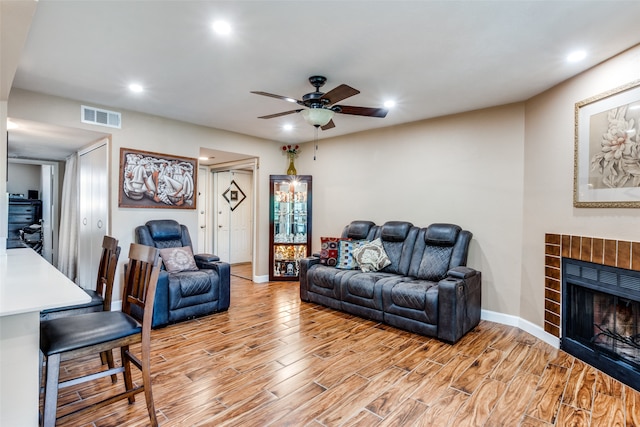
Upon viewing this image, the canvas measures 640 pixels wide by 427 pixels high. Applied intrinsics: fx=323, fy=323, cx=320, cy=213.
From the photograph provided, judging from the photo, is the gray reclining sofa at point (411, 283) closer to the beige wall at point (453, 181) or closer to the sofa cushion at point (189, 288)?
the beige wall at point (453, 181)

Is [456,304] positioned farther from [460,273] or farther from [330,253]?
[330,253]

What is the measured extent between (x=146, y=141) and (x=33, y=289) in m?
3.08

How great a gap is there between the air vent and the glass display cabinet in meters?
2.42

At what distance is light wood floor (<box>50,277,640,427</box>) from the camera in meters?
2.04

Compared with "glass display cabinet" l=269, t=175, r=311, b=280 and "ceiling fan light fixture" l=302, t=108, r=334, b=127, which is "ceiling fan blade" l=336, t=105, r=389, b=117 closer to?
"ceiling fan light fixture" l=302, t=108, r=334, b=127

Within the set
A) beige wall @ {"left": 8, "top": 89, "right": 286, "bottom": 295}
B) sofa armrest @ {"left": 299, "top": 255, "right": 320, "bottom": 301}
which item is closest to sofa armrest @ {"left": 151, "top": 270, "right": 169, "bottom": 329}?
beige wall @ {"left": 8, "top": 89, "right": 286, "bottom": 295}

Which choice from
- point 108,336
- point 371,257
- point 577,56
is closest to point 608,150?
point 577,56

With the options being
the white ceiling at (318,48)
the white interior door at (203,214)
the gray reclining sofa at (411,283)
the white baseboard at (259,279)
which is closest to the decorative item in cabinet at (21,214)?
the white interior door at (203,214)

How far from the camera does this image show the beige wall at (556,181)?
2574 mm

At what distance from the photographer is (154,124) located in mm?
4320

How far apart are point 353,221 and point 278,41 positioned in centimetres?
318

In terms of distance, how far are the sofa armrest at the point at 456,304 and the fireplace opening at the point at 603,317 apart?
2.61 feet

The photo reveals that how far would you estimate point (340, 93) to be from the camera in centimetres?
266

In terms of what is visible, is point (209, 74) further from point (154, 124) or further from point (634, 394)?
point (634, 394)
